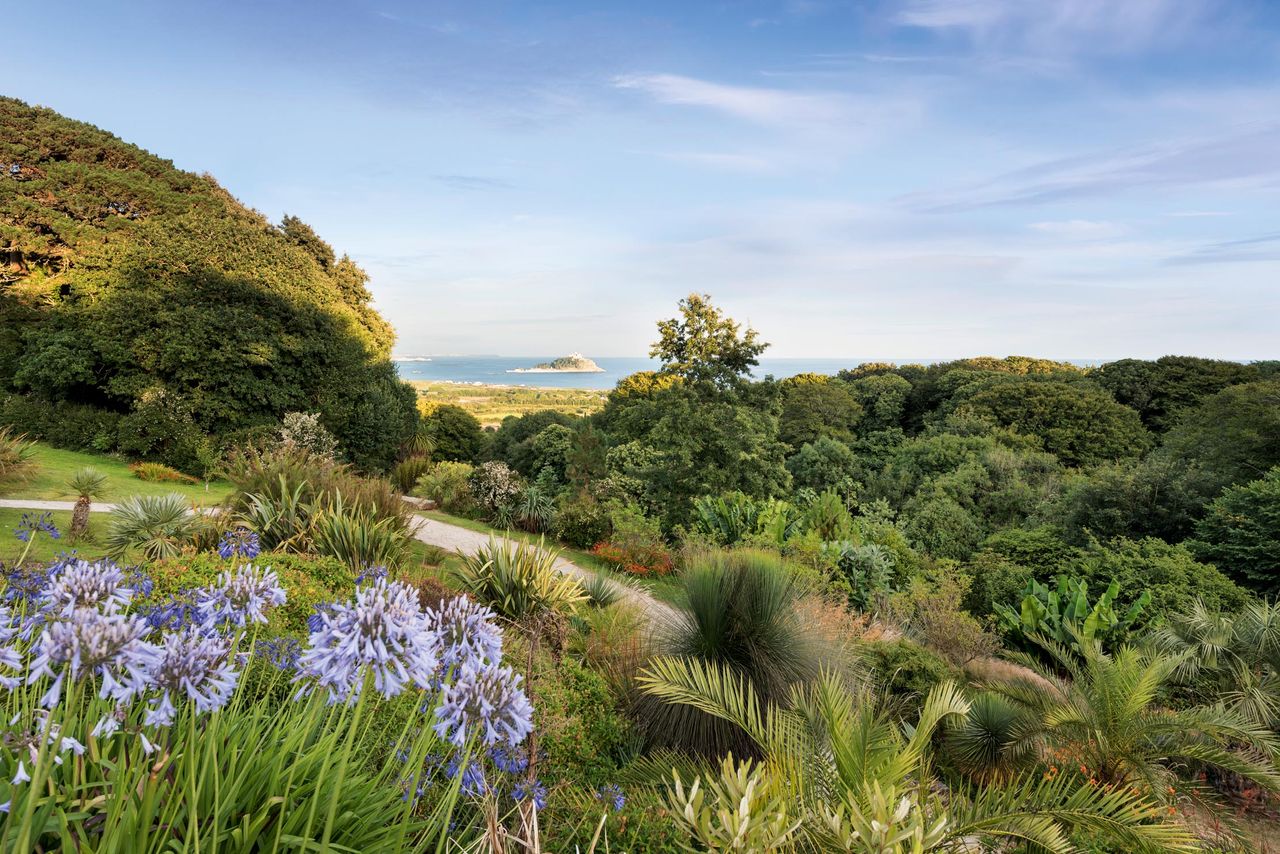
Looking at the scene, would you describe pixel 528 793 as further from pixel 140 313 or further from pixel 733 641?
pixel 140 313

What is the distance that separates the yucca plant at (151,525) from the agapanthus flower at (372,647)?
6.74 m

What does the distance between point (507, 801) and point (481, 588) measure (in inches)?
166

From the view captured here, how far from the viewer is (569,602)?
7.12m

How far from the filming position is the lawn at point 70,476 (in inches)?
445

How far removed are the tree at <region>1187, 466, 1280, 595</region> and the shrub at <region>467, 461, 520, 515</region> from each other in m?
14.9

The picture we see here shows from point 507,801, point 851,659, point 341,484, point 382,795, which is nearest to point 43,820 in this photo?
point 382,795

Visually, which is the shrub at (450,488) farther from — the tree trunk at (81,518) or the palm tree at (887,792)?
the palm tree at (887,792)

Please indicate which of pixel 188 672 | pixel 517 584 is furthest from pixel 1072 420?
pixel 188 672

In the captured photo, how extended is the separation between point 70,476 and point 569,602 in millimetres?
12319

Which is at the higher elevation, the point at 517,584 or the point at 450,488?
the point at 517,584

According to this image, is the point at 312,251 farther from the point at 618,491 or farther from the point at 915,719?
the point at 915,719

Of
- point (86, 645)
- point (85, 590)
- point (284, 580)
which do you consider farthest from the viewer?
point (284, 580)

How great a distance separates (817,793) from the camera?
310 cm

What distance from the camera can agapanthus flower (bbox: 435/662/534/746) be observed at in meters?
1.70
